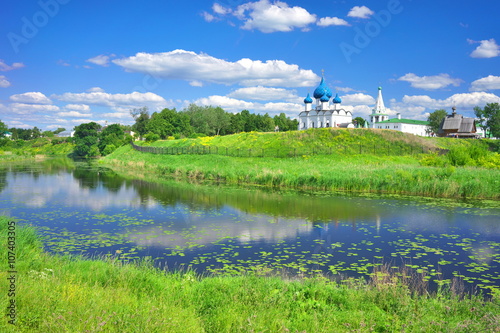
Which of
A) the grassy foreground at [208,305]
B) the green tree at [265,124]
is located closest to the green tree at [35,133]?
the green tree at [265,124]

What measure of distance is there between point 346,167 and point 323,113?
190 ft

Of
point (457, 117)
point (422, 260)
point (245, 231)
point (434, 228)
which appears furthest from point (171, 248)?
point (457, 117)

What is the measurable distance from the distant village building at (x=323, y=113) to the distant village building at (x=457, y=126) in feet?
79.3

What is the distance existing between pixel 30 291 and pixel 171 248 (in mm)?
7987

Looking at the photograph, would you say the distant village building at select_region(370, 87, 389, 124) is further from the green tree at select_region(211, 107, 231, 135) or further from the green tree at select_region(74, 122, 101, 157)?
the green tree at select_region(74, 122, 101, 157)

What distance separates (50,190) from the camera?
3177 cm

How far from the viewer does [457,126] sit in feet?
302

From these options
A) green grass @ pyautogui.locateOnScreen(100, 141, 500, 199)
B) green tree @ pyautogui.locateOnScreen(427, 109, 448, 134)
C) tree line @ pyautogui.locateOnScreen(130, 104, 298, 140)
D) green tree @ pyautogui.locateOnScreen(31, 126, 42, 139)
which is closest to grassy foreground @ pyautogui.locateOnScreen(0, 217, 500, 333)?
green grass @ pyautogui.locateOnScreen(100, 141, 500, 199)

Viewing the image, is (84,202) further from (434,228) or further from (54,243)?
(434,228)

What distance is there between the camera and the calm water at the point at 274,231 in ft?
43.3

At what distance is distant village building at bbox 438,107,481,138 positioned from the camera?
91.1 m

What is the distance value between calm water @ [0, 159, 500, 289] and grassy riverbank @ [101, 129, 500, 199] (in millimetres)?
3431

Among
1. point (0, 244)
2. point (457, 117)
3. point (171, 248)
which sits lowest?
point (171, 248)

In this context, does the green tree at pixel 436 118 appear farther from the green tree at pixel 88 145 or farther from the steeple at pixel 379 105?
the green tree at pixel 88 145
